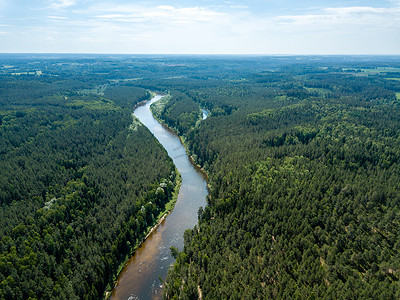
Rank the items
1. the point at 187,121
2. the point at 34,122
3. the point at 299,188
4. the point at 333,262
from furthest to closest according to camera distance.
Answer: the point at 187,121, the point at 34,122, the point at 299,188, the point at 333,262

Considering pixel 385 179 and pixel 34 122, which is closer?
pixel 385 179

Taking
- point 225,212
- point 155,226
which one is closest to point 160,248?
point 155,226

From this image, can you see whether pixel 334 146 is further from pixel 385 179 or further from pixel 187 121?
pixel 187 121

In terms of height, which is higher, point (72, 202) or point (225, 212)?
point (72, 202)

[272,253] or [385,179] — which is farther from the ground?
[385,179]

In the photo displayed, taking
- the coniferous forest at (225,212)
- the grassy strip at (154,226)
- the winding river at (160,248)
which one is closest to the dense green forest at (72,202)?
the coniferous forest at (225,212)

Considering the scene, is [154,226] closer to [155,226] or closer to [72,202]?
[155,226]

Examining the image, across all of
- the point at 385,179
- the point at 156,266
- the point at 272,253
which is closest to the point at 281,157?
the point at 385,179
